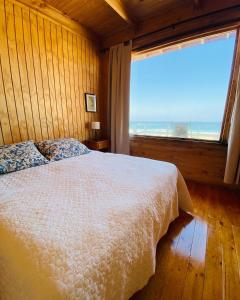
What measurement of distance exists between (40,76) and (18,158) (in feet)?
4.43

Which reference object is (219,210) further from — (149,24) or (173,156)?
(149,24)

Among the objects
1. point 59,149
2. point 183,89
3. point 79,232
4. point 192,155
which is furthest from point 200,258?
point 183,89

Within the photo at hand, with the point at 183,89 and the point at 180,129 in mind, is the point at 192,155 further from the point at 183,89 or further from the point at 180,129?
the point at 183,89

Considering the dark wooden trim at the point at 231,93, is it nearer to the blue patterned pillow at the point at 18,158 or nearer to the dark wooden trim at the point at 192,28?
the dark wooden trim at the point at 192,28

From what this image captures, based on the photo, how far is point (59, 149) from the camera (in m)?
2.04

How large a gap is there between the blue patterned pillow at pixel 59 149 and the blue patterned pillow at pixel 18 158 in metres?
0.16

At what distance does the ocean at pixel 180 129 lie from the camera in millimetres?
2579

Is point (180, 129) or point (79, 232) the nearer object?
point (79, 232)

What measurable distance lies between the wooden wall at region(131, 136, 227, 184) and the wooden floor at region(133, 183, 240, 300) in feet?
2.34

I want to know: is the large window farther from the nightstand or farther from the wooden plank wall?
the wooden plank wall

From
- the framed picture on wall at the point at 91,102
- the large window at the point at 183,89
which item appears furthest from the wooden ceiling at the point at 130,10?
the framed picture on wall at the point at 91,102

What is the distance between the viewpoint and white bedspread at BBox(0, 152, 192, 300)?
1.80ft

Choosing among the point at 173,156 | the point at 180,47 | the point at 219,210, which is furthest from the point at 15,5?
the point at 219,210

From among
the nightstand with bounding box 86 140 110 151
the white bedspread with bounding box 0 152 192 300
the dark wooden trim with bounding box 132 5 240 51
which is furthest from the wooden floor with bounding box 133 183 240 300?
the dark wooden trim with bounding box 132 5 240 51
